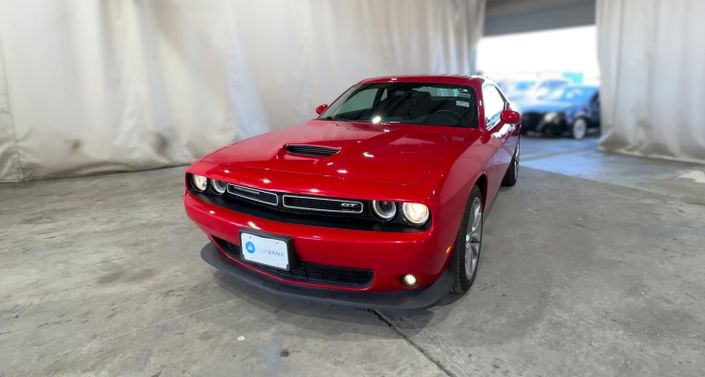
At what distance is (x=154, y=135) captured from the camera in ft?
17.3

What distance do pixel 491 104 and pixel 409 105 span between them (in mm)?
650

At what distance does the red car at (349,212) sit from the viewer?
5.42 ft

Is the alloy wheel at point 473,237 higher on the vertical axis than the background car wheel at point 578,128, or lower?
higher

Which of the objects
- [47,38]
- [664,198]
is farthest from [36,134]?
[664,198]

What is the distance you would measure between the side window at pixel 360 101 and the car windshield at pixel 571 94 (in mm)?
6919

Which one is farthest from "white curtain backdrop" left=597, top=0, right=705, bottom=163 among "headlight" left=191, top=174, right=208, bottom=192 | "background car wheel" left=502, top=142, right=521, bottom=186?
"headlight" left=191, top=174, right=208, bottom=192

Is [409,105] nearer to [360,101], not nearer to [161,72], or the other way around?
[360,101]

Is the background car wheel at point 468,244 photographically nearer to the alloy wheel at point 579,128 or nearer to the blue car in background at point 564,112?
the blue car in background at point 564,112

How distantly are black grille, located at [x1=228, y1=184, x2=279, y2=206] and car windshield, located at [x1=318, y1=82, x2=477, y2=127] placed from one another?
45.1 inches

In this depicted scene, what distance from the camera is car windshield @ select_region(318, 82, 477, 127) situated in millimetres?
2725

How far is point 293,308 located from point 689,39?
6.19 metres

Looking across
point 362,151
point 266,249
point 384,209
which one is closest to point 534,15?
point 362,151

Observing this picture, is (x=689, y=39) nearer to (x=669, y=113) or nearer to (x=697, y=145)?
(x=669, y=113)

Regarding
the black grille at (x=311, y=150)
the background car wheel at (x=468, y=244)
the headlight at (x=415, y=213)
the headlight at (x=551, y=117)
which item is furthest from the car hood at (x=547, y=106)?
the headlight at (x=415, y=213)
